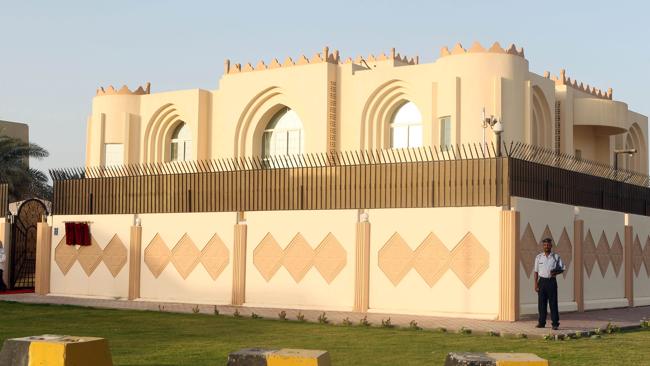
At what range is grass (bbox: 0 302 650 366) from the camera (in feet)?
43.2

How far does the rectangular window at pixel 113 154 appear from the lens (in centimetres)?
3547

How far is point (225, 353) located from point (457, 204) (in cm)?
1058

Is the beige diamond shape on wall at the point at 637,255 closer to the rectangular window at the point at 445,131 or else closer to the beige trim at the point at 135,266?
the rectangular window at the point at 445,131

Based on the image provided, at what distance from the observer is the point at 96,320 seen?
19969 millimetres

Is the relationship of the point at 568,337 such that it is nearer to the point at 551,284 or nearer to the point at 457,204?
the point at 551,284

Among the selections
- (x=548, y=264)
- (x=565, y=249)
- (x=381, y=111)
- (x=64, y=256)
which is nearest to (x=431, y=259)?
(x=565, y=249)

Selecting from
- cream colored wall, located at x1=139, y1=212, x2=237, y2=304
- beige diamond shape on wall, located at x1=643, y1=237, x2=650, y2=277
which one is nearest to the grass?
cream colored wall, located at x1=139, y1=212, x2=237, y2=304

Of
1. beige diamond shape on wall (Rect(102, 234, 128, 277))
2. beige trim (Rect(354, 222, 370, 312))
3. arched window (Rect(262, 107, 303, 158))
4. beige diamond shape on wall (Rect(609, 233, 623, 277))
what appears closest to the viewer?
beige trim (Rect(354, 222, 370, 312))

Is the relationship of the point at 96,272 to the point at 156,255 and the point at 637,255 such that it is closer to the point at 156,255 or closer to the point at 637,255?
the point at 156,255

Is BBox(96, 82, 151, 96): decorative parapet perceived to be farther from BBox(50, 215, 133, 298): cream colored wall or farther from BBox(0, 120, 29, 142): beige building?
BBox(0, 120, 29, 142): beige building

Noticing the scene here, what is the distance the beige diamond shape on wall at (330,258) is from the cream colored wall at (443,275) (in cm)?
91

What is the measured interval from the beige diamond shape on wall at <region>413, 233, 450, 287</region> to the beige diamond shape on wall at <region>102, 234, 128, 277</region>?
9.70 metres

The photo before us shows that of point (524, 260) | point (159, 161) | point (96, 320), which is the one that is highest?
point (159, 161)

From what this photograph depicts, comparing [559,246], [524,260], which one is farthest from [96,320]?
[559,246]
